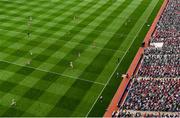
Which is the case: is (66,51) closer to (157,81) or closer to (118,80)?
(118,80)

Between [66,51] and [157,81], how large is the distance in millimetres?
18019

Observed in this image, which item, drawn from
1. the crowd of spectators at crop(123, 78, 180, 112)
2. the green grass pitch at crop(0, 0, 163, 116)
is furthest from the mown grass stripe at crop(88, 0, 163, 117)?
the crowd of spectators at crop(123, 78, 180, 112)

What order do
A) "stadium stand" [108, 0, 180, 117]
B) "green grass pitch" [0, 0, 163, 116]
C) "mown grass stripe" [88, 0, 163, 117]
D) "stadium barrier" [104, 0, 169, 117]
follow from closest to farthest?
1. "stadium stand" [108, 0, 180, 117]
2. "mown grass stripe" [88, 0, 163, 117]
3. "stadium barrier" [104, 0, 169, 117]
4. "green grass pitch" [0, 0, 163, 116]

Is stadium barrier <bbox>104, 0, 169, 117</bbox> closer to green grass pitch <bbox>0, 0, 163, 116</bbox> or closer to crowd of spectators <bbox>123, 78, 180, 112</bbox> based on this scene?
green grass pitch <bbox>0, 0, 163, 116</bbox>

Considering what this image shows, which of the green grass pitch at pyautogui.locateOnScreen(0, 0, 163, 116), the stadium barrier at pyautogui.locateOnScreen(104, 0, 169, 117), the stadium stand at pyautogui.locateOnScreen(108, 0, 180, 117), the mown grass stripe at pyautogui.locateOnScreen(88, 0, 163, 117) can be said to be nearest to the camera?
the stadium stand at pyautogui.locateOnScreen(108, 0, 180, 117)

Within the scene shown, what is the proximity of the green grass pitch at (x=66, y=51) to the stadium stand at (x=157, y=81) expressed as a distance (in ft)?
11.3

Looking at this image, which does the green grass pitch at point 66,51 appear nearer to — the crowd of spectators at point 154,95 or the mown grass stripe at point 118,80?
the mown grass stripe at point 118,80

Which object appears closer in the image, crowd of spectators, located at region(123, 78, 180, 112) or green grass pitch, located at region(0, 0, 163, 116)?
crowd of spectators, located at region(123, 78, 180, 112)

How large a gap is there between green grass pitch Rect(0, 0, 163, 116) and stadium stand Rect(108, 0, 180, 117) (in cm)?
345

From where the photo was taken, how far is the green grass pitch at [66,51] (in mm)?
44656

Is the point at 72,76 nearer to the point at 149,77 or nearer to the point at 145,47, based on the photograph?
the point at 149,77

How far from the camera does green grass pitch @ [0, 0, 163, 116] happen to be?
4466 cm

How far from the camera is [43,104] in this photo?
143ft

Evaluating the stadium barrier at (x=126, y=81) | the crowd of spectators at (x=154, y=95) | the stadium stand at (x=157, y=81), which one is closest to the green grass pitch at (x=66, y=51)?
the stadium barrier at (x=126, y=81)
